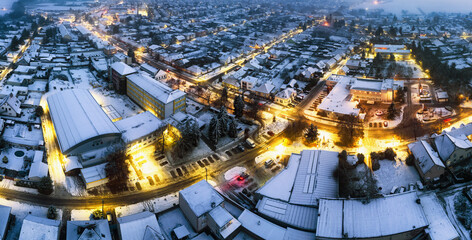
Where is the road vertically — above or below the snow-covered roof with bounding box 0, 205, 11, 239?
below

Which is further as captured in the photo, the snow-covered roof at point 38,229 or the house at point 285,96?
the house at point 285,96

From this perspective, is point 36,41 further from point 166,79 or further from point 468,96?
point 468,96

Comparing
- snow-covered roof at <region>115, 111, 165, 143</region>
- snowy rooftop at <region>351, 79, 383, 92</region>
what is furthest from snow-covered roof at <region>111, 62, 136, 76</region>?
snowy rooftop at <region>351, 79, 383, 92</region>

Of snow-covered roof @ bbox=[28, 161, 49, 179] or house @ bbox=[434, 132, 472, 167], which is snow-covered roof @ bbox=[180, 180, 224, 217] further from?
house @ bbox=[434, 132, 472, 167]

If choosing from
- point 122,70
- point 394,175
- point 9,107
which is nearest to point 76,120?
point 9,107

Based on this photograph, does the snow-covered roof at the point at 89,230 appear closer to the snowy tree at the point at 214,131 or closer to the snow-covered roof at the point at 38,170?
the snow-covered roof at the point at 38,170

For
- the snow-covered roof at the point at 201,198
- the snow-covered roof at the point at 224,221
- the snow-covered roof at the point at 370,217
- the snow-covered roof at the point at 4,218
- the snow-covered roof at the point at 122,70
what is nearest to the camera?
the snow-covered roof at the point at 4,218

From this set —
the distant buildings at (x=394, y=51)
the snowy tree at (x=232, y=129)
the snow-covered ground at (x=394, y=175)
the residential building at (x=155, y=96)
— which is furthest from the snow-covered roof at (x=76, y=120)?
the distant buildings at (x=394, y=51)
